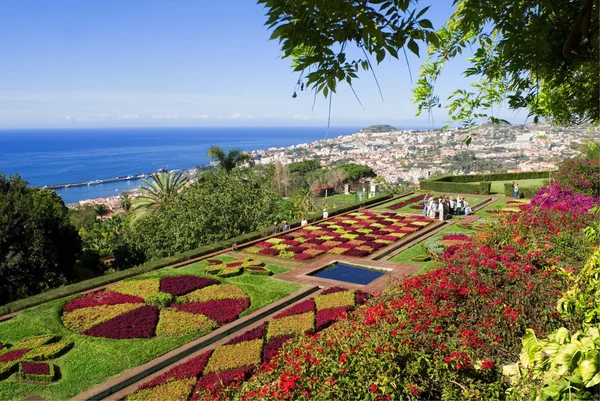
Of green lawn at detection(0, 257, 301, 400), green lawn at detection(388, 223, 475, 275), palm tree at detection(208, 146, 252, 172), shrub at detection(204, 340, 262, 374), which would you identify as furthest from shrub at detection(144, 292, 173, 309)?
palm tree at detection(208, 146, 252, 172)

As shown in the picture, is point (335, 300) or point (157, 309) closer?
point (157, 309)

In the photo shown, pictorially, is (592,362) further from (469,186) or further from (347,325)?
(469,186)

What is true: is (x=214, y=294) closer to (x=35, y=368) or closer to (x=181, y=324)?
(x=181, y=324)

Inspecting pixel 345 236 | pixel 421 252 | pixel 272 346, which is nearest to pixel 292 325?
pixel 272 346

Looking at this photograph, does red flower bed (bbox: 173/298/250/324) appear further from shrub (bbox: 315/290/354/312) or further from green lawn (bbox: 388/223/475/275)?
green lawn (bbox: 388/223/475/275)

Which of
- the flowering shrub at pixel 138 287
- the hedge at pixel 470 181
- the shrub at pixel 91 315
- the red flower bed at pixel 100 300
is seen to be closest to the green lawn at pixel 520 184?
the hedge at pixel 470 181

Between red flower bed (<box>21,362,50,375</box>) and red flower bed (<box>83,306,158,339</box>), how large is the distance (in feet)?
4.42

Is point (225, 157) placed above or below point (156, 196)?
A: above

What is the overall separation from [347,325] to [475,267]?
84.7 inches

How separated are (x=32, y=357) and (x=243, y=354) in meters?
3.80

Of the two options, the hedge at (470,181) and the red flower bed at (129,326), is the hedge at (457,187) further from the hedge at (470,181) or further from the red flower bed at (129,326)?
the red flower bed at (129,326)

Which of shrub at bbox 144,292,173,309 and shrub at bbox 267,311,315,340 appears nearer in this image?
shrub at bbox 267,311,315,340

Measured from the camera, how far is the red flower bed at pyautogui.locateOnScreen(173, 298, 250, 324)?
948 centimetres

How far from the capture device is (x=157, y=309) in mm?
9969
